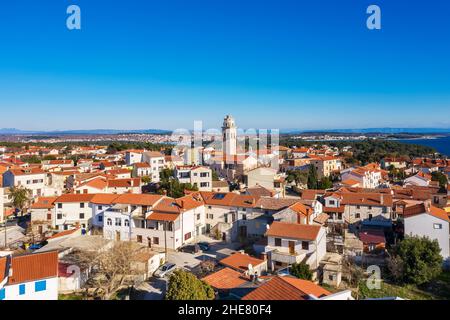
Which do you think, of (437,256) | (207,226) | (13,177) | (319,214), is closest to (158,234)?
(207,226)

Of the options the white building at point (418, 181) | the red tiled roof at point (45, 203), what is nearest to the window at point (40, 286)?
the red tiled roof at point (45, 203)

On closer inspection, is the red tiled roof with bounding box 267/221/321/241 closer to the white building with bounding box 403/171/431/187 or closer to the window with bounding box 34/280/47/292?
the window with bounding box 34/280/47/292

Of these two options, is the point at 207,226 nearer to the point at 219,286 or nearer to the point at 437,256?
the point at 219,286

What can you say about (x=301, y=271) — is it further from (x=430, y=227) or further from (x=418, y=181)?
(x=418, y=181)

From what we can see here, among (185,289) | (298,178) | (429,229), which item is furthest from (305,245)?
(298,178)

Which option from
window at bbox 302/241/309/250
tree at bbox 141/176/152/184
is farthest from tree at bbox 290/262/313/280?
tree at bbox 141/176/152/184

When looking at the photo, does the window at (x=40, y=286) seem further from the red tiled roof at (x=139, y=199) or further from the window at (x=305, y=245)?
the window at (x=305, y=245)

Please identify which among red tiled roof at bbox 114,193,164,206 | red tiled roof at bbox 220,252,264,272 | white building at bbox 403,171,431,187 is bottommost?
red tiled roof at bbox 220,252,264,272
